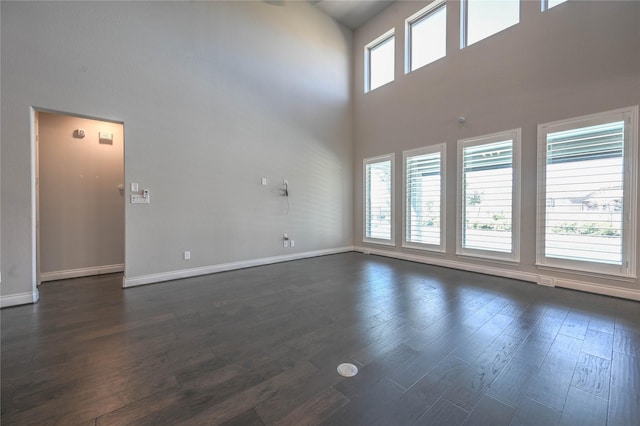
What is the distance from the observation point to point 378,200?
5.82 m

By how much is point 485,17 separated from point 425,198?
120 inches

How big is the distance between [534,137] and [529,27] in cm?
158

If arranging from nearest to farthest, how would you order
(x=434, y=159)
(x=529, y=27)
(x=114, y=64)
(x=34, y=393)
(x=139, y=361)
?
(x=34, y=393)
(x=139, y=361)
(x=114, y=64)
(x=529, y=27)
(x=434, y=159)

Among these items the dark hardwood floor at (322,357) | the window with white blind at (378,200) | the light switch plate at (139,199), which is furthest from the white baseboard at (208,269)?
the window with white blind at (378,200)

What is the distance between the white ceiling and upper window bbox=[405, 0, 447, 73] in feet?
2.61

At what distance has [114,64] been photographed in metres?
3.41

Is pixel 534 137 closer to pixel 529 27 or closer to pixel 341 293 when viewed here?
Answer: pixel 529 27

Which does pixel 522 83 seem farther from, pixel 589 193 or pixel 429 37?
pixel 429 37

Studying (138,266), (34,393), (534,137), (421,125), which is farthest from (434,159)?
(34,393)

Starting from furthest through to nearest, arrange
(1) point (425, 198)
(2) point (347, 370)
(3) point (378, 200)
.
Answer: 1. (3) point (378, 200)
2. (1) point (425, 198)
3. (2) point (347, 370)

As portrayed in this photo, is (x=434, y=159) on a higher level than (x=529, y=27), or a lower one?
lower

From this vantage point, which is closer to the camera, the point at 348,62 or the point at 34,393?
the point at 34,393

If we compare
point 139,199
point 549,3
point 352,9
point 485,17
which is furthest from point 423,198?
point 139,199

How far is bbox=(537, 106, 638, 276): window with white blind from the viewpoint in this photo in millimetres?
2919
